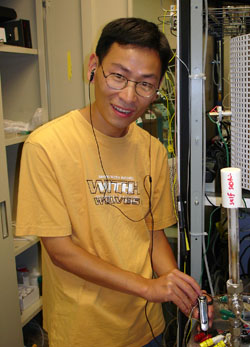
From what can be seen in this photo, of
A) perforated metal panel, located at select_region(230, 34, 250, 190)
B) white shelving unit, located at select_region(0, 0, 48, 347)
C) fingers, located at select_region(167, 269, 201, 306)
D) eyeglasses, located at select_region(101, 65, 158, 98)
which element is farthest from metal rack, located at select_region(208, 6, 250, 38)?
white shelving unit, located at select_region(0, 0, 48, 347)

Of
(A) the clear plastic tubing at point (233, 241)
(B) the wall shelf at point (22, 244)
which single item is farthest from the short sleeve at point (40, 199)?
(B) the wall shelf at point (22, 244)

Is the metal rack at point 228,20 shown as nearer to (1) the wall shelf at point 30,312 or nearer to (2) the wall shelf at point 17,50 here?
(2) the wall shelf at point 17,50

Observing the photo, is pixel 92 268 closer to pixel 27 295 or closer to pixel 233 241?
pixel 233 241

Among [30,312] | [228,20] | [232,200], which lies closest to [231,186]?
[232,200]

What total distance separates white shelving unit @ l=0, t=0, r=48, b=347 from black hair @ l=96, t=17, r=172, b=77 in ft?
2.33

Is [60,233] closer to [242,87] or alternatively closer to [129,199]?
[129,199]

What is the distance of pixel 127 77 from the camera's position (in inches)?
38.2

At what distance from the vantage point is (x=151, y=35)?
39.4 inches

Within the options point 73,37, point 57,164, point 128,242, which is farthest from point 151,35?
point 73,37

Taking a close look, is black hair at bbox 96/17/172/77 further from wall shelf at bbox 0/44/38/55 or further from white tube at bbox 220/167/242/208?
wall shelf at bbox 0/44/38/55

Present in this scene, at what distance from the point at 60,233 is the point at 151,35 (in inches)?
22.9

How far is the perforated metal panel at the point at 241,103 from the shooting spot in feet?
2.89

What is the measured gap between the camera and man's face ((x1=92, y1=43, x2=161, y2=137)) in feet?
3.16

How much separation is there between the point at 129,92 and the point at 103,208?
326 mm
